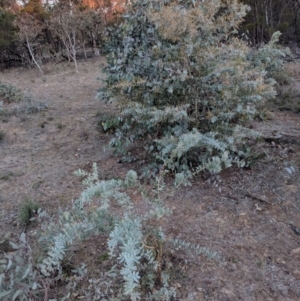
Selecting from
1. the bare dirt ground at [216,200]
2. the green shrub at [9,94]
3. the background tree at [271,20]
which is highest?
the background tree at [271,20]

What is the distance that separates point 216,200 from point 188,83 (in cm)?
84

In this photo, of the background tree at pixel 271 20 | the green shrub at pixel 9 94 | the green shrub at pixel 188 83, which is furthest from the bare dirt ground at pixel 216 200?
the background tree at pixel 271 20

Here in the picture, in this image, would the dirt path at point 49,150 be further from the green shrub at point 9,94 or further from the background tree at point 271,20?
the background tree at point 271,20

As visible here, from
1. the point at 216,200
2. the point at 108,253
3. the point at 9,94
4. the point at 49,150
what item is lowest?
the point at 216,200

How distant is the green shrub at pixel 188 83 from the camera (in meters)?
2.10

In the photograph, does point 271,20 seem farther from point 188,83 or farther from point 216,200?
point 216,200

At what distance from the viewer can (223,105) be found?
2229mm

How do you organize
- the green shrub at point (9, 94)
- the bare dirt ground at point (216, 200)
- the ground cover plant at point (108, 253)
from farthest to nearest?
1. the green shrub at point (9, 94)
2. the bare dirt ground at point (216, 200)
3. the ground cover plant at point (108, 253)

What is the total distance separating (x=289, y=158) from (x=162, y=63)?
130 centimetres

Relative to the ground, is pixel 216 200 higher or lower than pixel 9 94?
lower

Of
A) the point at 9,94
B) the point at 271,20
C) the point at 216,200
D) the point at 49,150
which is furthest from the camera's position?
the point at 271,20

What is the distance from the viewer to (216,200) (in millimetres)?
2129

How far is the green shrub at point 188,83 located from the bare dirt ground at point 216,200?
11.2 inches

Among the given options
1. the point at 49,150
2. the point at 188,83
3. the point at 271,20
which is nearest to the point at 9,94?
the point at 49,150
